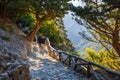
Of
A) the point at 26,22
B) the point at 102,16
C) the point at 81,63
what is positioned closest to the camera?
the point at 81,63

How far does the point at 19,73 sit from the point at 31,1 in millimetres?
15639

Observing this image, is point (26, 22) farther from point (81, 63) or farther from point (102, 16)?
point (81, 63)

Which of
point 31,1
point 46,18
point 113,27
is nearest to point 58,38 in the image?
point 46,18

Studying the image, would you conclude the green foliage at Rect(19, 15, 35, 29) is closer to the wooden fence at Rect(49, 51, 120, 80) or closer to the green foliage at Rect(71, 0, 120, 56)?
the wooden fence at Rect(49, 51, 120, 80)

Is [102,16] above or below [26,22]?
below

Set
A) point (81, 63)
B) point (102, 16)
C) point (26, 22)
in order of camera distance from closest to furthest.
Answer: point (81, 63)
point (102, 16)
point (26, 22)

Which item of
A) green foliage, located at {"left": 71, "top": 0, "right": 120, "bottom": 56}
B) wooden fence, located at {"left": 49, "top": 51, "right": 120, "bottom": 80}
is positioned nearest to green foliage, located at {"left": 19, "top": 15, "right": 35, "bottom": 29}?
wooden fence, located at {"left": 49, "top": 51, "right": 120, "bottom": 80}

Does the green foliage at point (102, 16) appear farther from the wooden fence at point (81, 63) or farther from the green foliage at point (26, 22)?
the green foliage at point (26, 22)

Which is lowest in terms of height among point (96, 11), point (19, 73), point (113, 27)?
point (19, 73)

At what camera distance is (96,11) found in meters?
13.2

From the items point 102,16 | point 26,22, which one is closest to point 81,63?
point 102,16

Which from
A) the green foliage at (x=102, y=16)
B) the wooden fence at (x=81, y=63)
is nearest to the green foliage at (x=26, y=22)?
the wooden fence at (x=81, y=63)

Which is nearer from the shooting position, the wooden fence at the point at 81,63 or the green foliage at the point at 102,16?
the wooden fence at the point at 81,63

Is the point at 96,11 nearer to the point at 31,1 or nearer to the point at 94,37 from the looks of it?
the point at 94,37
